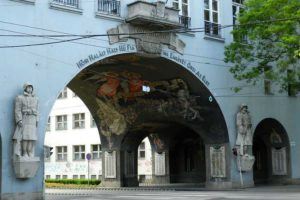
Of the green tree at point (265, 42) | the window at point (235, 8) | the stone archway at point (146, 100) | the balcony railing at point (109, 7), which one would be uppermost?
the window at point (235, 8)

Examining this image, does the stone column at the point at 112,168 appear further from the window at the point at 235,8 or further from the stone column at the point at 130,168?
the window at the point at 235,8

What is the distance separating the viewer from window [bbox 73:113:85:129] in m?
52.7

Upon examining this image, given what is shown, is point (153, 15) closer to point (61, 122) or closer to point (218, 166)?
point (218, 166)

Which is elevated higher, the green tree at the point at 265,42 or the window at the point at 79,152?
the green tree at the point at 265,42

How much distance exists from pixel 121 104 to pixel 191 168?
10.3 m

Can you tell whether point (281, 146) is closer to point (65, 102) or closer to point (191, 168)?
point (191, 168)

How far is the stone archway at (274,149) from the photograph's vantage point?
114ft

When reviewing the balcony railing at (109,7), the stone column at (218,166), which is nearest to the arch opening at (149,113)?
the stone column at (218,166)

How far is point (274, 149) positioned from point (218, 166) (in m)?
6.34

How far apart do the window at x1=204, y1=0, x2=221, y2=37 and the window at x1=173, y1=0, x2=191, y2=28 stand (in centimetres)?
148

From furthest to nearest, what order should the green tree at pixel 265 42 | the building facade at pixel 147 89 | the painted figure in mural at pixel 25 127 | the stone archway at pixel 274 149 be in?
1. the stone archway at pixel 274 149
2. the green tree at pixel 265 42
3. the building facade at pixel 147 89
4. the painted figure in mural at pixel 25 127

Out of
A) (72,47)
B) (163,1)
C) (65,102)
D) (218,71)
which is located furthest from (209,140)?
(65,102)

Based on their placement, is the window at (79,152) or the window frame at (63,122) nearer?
the window at (79,152)

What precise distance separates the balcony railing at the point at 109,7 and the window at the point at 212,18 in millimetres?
6064
